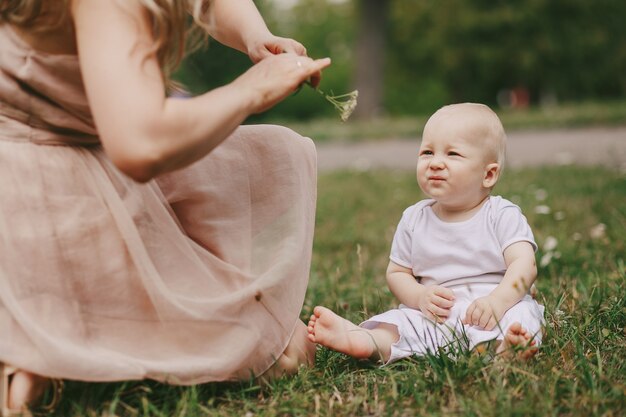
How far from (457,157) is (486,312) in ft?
1.48

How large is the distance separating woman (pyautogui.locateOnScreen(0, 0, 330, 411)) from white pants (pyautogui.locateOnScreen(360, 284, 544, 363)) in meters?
0.28

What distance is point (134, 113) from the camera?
1584 millimetres

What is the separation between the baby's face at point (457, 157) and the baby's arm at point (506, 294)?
0.24m

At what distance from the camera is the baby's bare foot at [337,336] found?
2072 mm

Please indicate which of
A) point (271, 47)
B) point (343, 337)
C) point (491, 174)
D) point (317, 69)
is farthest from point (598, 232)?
point (317, 69)

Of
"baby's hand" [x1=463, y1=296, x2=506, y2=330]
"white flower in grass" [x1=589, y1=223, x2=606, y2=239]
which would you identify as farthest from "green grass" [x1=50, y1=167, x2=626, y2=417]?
"white flower in grass" [x1=589, y1=223, x2=606, y2=239]

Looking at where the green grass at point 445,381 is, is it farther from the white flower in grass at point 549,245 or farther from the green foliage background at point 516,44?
the green foliage background at point 516,44

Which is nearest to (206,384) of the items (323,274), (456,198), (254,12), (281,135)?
(281,135)

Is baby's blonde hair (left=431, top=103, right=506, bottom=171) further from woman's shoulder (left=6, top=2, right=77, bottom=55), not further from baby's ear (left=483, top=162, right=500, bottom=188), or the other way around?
woman's shoulder (left=6, top=2, right=77, bottom=55)

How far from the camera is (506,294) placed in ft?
6.86

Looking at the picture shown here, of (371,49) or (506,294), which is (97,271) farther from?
(371,49)

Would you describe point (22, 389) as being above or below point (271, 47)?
below

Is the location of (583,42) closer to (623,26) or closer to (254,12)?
(623,26)

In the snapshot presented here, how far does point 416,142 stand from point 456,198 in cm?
849
